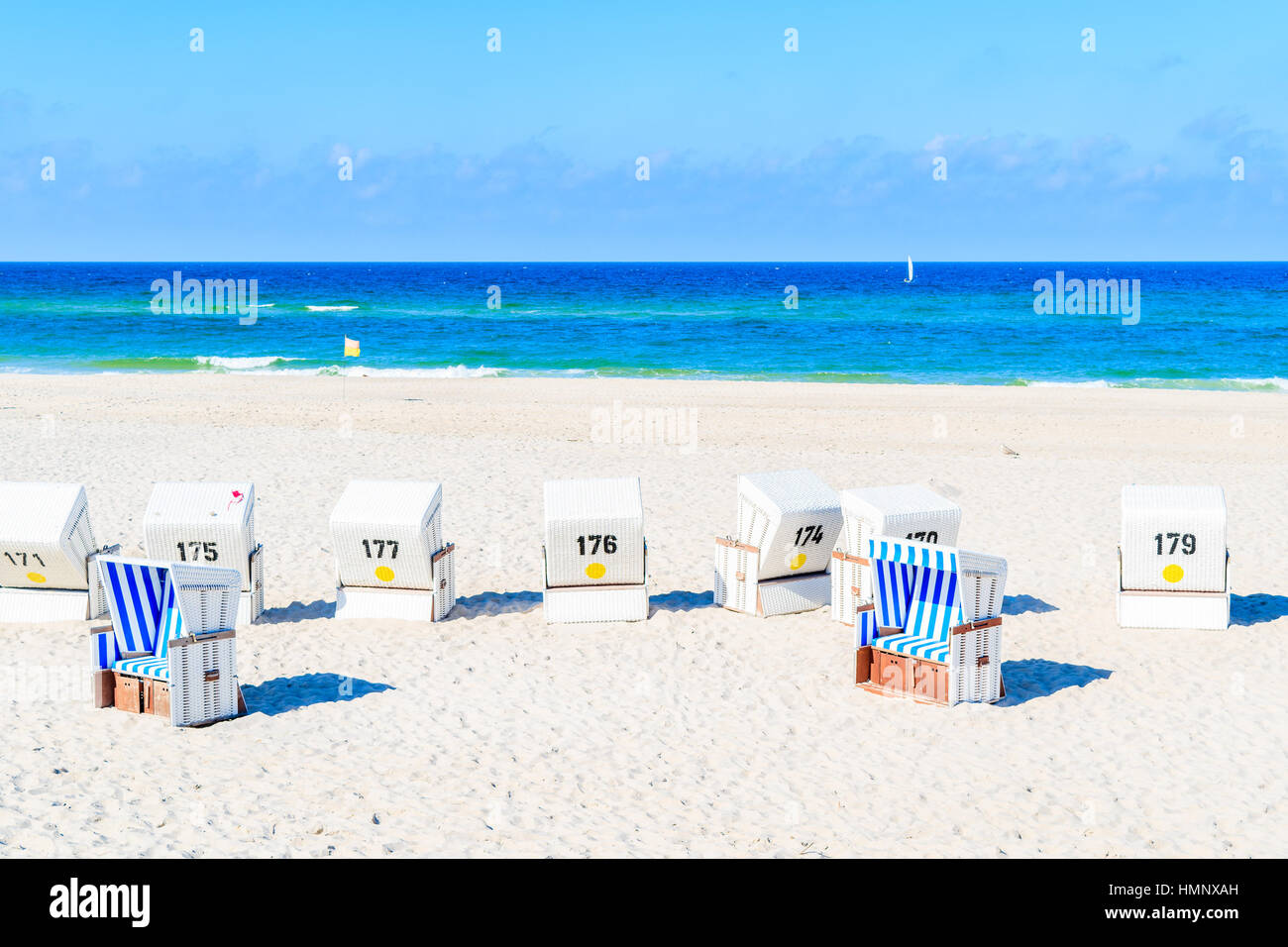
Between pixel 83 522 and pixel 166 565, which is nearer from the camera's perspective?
pixel 166 565

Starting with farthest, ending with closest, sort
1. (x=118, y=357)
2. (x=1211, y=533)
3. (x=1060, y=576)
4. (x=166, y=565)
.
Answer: (x=118, y=357) → (x=1060, y=576) → (x=1211, y=533) → (x=166, y=565)

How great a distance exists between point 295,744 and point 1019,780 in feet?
15.2

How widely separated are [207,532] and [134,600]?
6.86ft

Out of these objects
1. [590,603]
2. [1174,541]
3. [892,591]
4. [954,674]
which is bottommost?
[954,674]

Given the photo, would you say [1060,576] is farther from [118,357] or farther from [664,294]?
[664,294]

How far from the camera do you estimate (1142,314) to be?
2442 inches

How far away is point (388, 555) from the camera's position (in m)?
10.2

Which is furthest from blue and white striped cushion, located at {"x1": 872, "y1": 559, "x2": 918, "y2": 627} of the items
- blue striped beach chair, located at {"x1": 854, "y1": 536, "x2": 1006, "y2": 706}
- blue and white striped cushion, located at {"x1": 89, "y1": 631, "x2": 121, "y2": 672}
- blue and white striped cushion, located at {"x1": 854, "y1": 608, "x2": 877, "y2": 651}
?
blue and white striped cushion, located at {"x1": 89, "y1": 631, "x2": 121, "y2": 672}

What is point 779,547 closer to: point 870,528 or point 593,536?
point 870,528

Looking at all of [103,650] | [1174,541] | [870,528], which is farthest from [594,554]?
[1174,541]

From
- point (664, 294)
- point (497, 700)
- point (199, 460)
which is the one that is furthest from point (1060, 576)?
point (664, 294)

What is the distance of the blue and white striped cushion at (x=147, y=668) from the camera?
306 inches

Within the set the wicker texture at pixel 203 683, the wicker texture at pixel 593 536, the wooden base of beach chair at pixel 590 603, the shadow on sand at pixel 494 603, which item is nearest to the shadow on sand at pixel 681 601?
the wooden base of beach chair at pixel 590 603

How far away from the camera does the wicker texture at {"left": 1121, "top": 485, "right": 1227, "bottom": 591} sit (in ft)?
32.6
